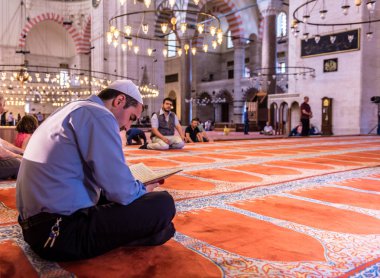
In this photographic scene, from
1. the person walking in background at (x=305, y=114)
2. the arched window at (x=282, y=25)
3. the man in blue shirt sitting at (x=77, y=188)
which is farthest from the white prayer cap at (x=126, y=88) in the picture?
the arched window at (x=282, y=25)

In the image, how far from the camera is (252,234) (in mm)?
1736

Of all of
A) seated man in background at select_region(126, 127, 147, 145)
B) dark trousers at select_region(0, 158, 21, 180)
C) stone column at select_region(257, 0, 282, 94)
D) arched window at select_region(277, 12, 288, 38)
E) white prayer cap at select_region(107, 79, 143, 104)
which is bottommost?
→ dark trousers at select_region(0, 158, 21, 180)

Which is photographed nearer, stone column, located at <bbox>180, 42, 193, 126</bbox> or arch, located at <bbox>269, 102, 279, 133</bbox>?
arch, located at <bbox>269, 102, 279, 133</bbox>

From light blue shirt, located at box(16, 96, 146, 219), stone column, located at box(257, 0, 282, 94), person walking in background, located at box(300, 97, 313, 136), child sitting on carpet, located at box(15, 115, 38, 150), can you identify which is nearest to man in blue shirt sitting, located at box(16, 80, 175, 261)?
light blue shirt, located at box(16, 96, 146, 219)

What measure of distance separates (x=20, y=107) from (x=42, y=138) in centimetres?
1933

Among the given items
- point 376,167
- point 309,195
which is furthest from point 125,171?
point 376,167

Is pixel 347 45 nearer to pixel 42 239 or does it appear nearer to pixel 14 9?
pixel 42 239

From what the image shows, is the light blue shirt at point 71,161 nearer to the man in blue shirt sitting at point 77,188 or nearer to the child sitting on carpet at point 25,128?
the man in blue shirt sitting at point 77,188

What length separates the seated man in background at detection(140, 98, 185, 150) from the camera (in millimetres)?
5797

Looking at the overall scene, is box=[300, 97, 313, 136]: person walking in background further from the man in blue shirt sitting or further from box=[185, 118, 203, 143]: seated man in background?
the man in blue shirt sitting

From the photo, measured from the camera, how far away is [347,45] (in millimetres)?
11703

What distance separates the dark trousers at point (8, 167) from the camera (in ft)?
10.2

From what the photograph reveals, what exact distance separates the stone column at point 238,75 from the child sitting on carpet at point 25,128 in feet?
53.4

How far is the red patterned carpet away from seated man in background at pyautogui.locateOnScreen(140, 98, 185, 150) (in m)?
2.53
